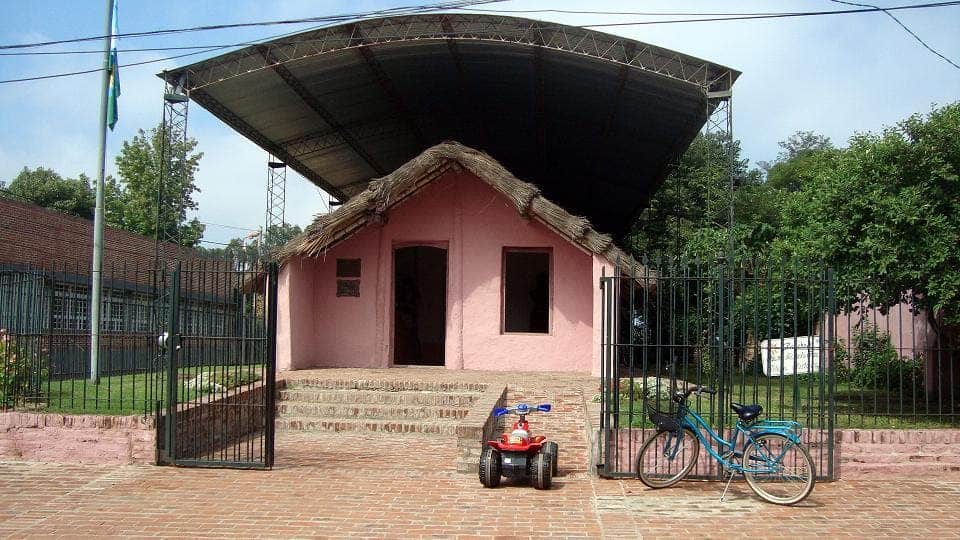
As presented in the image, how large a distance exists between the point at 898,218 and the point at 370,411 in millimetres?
6812

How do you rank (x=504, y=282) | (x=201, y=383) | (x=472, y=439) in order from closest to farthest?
1. (x=472, y=439)
2. (x=201, y=383)
3. (x=504, y=282)

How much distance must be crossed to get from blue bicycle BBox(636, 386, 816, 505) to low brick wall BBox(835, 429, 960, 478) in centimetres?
69

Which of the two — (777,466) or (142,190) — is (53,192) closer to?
(142,190)

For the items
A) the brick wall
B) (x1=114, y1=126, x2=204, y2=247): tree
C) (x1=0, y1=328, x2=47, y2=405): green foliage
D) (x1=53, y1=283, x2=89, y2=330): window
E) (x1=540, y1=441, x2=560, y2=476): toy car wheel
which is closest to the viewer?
(x1=540, y1=441, x2=560, y2=476): toy car wheel

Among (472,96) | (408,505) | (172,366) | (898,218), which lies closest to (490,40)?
(472,96)

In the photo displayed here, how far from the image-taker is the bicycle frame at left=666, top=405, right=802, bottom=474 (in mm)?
7520

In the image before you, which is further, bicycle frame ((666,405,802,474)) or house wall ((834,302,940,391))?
house wall ((834,302,940,391))

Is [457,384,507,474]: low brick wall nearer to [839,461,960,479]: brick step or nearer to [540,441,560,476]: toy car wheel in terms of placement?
[540,441,560,476]: toy car wheel

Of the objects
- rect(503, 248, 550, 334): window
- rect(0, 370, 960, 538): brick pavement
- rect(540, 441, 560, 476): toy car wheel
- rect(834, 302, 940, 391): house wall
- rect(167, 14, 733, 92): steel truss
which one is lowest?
rect(0, 370, 960, 538): brick pavement

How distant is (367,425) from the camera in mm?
10812

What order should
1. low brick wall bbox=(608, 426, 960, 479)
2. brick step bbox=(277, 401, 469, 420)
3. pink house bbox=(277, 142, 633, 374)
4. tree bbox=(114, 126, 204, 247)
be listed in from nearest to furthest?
low brick wall bbox=(608, 426, 960, 479) < brick step bbox=(277, 401, 469, 420) < pink house bbox=(277, 142, 633, 374) < tree bbox=(114, 126, 204, 247)

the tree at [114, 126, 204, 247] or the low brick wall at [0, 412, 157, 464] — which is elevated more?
the tree at [114, 126, 204, 247]

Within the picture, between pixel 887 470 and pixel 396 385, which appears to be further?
pixel 396 385

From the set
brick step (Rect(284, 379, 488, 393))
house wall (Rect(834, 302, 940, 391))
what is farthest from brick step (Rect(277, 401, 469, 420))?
house wall (Rect(834, 302, 940, 391))
